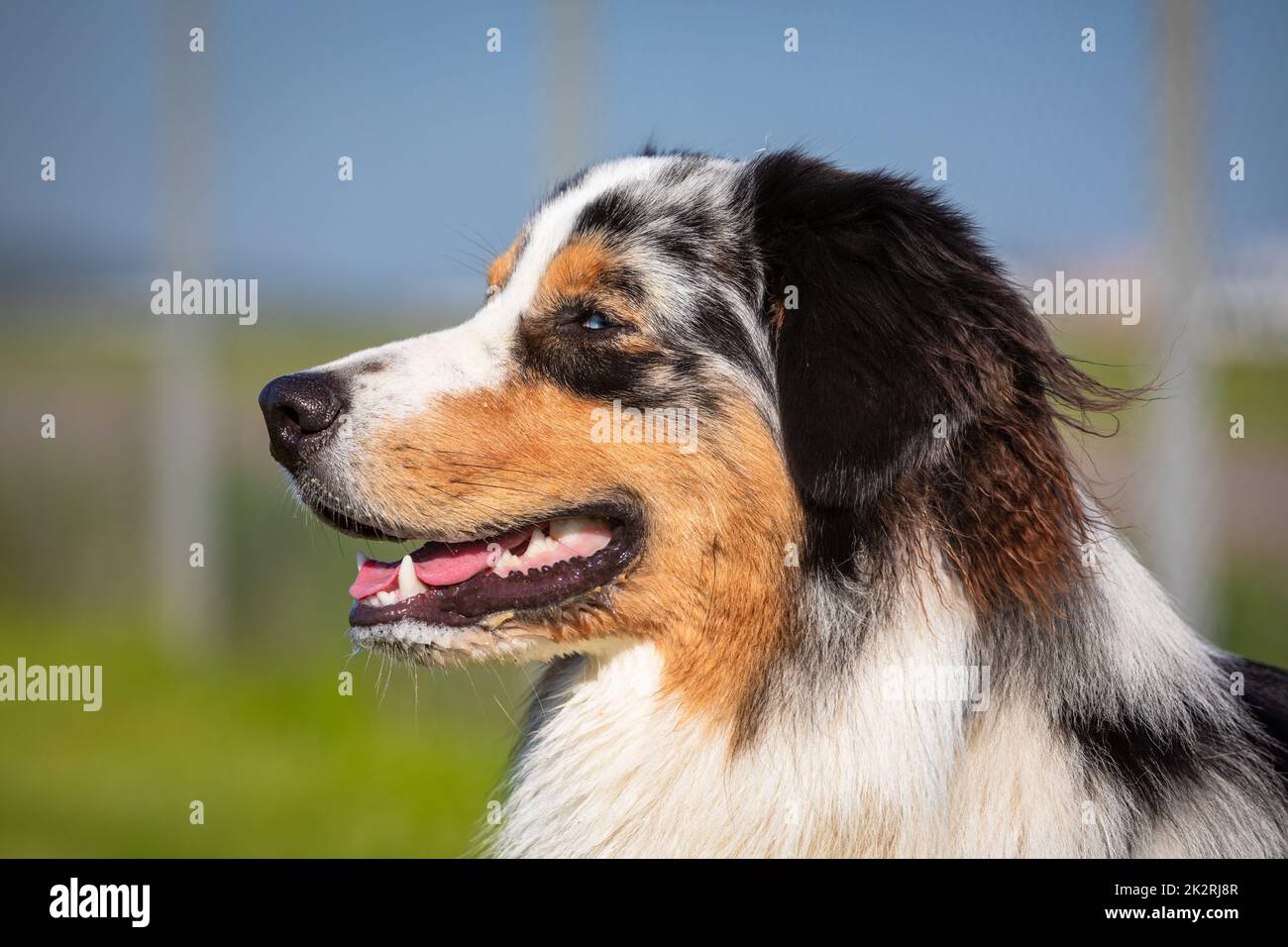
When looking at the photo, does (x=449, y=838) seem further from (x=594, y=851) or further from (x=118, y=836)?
(x=594, y=851)

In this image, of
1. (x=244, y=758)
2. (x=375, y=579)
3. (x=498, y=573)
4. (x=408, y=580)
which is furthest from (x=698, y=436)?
(x=244, y=758)

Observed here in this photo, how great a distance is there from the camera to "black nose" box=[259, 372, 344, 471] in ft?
10.3

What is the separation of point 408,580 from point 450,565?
0.40ft

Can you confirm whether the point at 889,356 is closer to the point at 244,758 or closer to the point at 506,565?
the point at 506,565

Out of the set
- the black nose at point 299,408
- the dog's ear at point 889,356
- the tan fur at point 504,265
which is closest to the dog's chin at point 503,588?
the black nose at point 299,408

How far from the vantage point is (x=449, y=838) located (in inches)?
233

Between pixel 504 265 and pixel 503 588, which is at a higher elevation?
pixel 504 265

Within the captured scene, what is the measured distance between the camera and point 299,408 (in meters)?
3.13

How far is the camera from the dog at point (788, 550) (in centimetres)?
286

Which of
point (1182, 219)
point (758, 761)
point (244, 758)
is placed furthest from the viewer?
point (244, 758)

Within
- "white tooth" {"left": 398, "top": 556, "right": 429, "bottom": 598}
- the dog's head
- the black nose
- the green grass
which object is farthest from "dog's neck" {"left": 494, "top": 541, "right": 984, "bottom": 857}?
the green grass

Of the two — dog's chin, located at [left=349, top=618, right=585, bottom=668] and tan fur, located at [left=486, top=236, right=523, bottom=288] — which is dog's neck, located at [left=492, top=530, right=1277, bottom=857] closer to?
dog's chin, located at [left=349, top=618, right=585, bottom=668]

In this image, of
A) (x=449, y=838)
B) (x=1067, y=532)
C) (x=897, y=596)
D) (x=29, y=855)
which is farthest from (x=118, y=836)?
(x=1067, y=532)

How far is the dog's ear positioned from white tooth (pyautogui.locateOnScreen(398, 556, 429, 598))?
1065 millimetres
